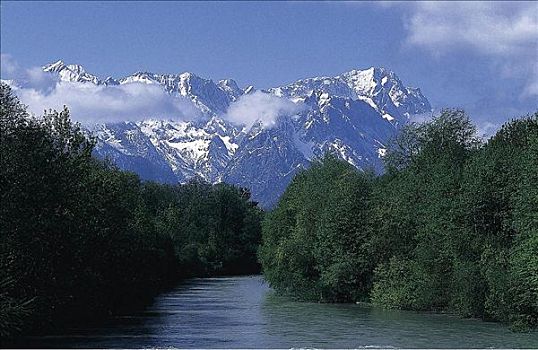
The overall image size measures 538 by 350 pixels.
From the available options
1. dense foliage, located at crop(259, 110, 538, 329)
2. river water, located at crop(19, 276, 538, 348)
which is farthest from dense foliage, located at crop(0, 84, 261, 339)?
dense foliage, located at crop(259, 110, 538, 329)

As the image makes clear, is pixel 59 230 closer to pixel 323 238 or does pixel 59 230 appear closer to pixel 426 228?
pixel 426 228

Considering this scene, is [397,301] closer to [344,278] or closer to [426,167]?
[344,278]

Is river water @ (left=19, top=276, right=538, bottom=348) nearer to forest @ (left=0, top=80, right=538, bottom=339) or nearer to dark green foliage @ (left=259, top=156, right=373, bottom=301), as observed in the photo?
forest @ (left=0, top=80, right=538, bottom=339)

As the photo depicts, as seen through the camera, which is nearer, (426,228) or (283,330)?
(283,330)

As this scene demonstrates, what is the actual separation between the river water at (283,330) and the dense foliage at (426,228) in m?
2.74

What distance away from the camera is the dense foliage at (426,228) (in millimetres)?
56156

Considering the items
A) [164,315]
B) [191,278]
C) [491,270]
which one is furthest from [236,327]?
[191,278]

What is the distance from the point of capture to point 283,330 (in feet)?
184

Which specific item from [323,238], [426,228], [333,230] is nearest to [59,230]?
[426,228]

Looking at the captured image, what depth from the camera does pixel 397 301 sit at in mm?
72938

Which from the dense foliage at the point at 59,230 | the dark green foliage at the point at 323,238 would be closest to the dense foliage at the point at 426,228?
the dark green foliage at the point at 323,238

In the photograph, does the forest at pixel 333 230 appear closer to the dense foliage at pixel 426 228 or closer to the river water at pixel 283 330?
the dense foliage at pixel 426 228

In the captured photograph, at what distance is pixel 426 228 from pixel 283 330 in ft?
61.9

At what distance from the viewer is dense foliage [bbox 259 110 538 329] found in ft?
184
